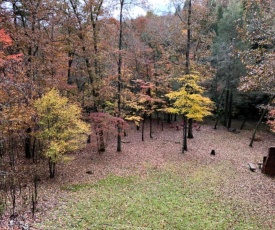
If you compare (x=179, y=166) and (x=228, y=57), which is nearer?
(x=179, y=166)

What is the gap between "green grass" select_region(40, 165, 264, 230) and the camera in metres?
7.52

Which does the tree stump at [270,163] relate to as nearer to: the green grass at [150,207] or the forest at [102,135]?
the forest at [102,135]

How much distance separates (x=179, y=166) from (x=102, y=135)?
5.50 m

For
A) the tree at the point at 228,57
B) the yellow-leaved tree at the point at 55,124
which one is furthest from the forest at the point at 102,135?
the tree at the point at 228,57

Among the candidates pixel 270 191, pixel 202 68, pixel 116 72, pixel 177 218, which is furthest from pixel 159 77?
pixel 177 218

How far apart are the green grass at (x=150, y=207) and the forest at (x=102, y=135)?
0.05 metres

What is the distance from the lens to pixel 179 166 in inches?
533

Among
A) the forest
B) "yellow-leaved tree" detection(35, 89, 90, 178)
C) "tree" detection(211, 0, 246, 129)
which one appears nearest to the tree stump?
the forest

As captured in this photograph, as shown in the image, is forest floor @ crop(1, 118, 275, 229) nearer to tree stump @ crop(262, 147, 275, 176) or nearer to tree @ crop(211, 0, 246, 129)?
tree stump @ crop(262, 147, 275, 176)

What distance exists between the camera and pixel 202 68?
60.8 feet

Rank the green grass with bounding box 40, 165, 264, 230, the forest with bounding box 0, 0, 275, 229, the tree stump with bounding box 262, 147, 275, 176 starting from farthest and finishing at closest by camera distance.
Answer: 1. the tree stump with bounding box 262, 147, 275, 176
2. the green grass with bounding box 40, 165, 264, 230
3. the forest with bounding box 0, 0, 275, 229

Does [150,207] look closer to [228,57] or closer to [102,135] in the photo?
[102,135]

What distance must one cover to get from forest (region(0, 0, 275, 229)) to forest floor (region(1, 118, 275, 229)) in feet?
0.21

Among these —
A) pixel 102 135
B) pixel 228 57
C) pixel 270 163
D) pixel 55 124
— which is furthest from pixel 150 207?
pixel 228 57
